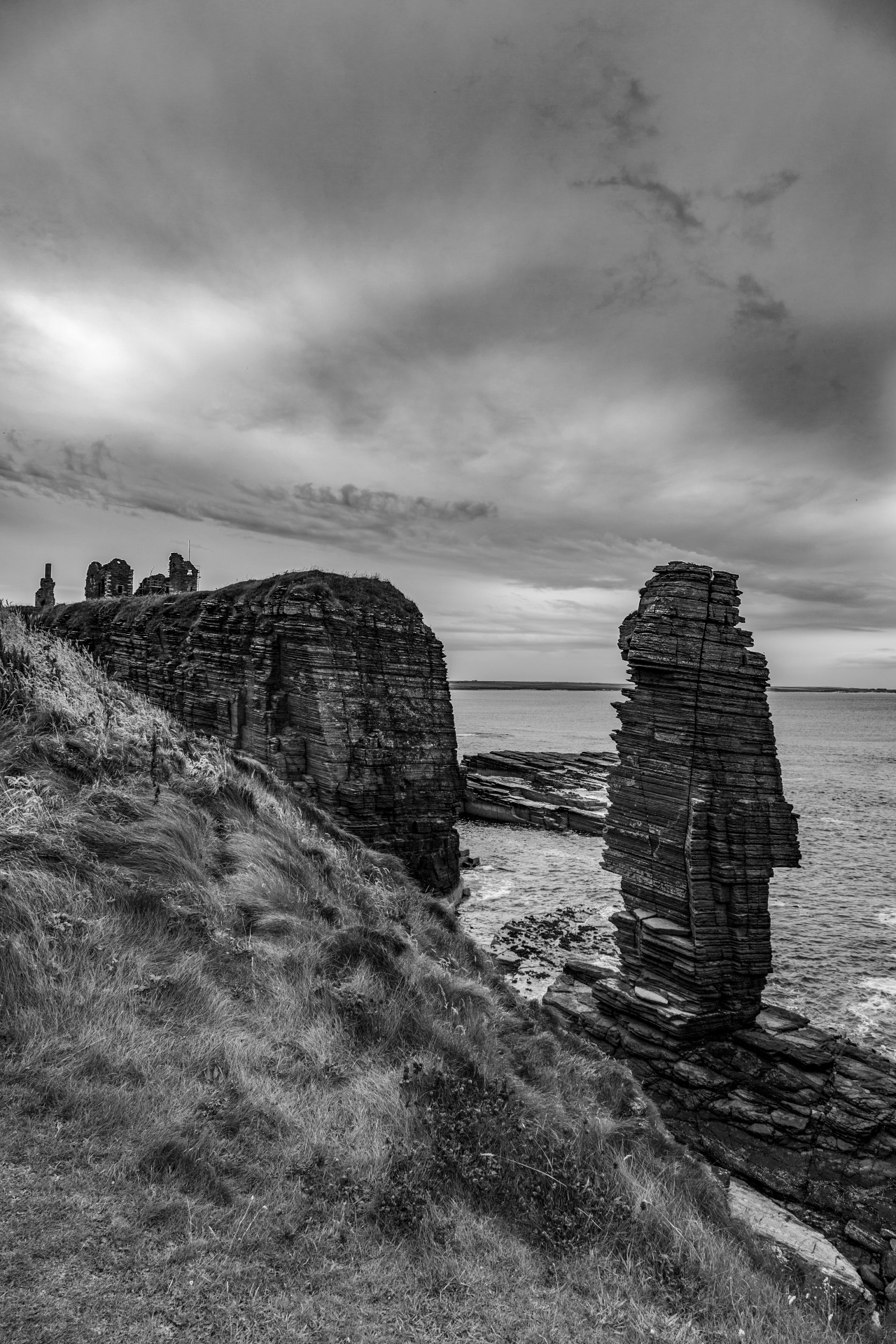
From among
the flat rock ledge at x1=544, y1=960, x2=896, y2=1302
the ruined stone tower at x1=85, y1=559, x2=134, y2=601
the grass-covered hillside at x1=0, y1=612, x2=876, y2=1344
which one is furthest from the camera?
the ruined stone tower at x1=85, y1=559, x2=134, y2=601

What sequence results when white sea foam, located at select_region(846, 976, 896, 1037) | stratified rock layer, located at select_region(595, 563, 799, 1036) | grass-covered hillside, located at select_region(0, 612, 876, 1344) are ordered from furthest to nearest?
white sea foam, located at select_region(846, 976, 896, 1037)
stratified rock layer, located at select_region(595, 563, 799, 1036)
grass-covered hillside, located at select_region(0, 612, 876, 1344)

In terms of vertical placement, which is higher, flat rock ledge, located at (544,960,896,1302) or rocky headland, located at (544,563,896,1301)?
rocky headland, located at (544,563,896,1301)

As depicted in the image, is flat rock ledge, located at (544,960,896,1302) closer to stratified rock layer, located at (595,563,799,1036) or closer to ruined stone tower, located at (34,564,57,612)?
stratified rock layer, located at (595,563,799,1036)

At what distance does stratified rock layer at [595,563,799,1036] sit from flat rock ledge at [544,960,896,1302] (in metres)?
0.56

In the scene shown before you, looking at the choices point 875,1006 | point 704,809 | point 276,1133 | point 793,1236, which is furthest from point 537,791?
A: point 276,1133

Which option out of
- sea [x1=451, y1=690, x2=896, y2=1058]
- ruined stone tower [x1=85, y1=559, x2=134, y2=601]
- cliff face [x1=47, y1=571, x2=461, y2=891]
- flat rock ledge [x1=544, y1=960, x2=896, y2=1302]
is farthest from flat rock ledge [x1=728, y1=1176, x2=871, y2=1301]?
ruined stone tower [x1=85, y1=559, x2=134, y2=601]

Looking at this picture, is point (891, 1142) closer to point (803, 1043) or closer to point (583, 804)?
point (803, 1043)

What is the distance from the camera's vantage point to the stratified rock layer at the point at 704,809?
41.9 ft

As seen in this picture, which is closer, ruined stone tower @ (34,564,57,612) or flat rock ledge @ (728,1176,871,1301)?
flat rock ledge @ (728,1176,871,1301)

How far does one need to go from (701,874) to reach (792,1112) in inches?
157

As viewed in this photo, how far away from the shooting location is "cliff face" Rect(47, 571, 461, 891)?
21078 millimetres

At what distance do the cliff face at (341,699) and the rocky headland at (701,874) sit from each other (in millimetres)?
9528

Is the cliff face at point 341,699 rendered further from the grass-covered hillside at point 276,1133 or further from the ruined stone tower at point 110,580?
the ruined stone tower at point 110,580

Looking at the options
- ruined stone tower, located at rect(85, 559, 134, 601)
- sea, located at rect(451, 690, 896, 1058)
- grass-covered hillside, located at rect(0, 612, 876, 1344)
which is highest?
ruined stone tower, located at rect(85, 559, 134, 601)
